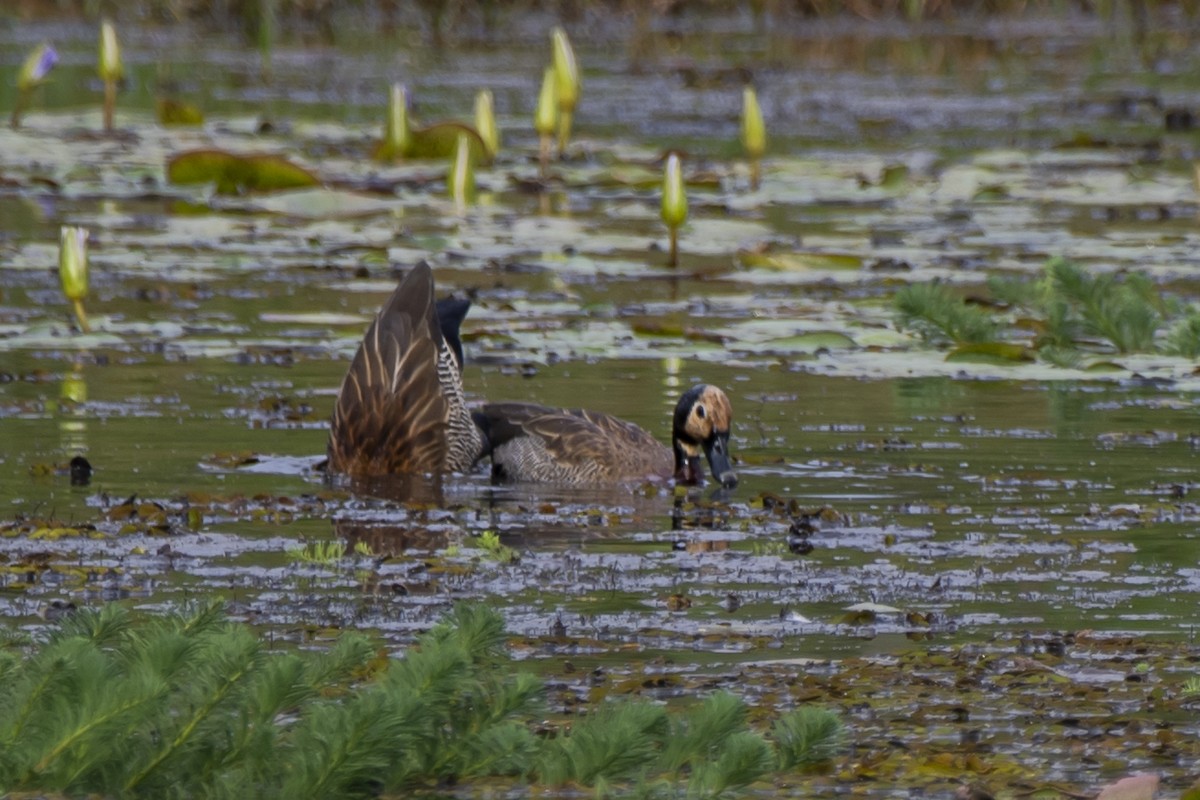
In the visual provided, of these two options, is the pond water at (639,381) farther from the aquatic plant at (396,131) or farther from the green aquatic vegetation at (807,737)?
the green aquatic vegetation at (807,737)

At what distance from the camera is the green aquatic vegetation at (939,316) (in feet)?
35.1

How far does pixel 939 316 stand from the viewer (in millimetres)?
10766

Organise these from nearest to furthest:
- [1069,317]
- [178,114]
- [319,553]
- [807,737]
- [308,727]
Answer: [308,727] < [807,737] < [319,553] < [1069,317] < [178,114]

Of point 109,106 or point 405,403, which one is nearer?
point 405,403

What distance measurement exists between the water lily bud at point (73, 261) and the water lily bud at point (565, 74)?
538 centimetres

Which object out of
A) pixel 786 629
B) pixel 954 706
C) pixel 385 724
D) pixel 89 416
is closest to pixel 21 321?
pixel 89 416

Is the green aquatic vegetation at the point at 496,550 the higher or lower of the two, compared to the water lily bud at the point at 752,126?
lower

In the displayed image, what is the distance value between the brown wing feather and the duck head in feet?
3.15

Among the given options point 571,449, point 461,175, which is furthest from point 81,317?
point 461,175

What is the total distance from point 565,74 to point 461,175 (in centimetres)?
166

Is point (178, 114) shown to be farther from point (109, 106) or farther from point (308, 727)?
point (308, 727)

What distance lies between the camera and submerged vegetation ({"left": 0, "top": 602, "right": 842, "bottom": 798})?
3842 mm

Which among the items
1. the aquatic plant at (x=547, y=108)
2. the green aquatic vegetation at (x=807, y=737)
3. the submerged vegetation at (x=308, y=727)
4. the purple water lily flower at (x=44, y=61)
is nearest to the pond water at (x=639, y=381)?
the aquatic plant at (x=547, y=108)

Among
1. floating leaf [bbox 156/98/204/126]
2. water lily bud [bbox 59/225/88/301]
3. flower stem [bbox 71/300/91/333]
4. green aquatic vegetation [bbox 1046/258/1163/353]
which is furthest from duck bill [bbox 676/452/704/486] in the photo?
floating leaf [bbox 156/98/204/126]
